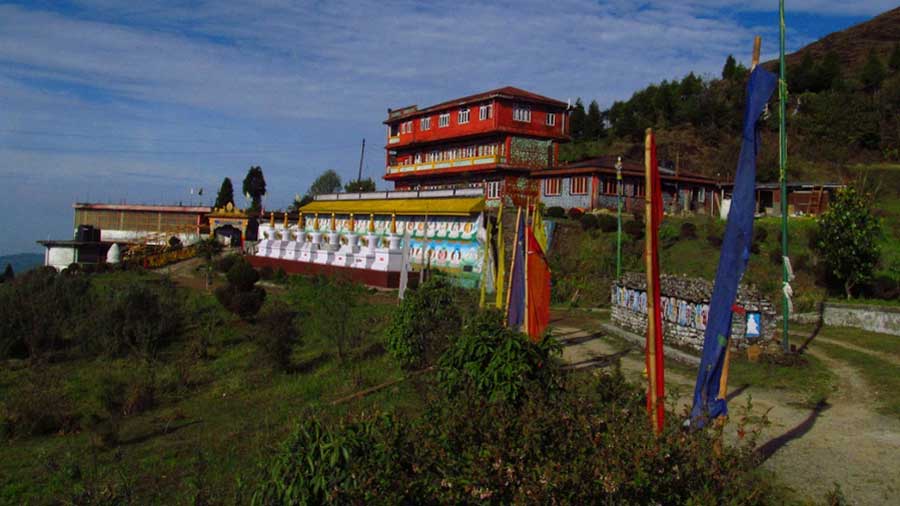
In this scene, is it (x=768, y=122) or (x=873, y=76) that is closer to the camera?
(x=768, y=122)

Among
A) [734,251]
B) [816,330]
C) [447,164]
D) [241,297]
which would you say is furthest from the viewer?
[447,164]

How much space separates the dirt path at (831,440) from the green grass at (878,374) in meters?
0.17

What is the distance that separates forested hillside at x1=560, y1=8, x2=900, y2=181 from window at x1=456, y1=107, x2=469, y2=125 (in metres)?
12.4

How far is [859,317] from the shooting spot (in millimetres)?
18484

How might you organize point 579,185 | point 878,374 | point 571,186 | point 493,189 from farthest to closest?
1. point 493,189
2. point 571,186
3. point 579,185
4. point 878,374

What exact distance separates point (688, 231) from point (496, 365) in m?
22.4

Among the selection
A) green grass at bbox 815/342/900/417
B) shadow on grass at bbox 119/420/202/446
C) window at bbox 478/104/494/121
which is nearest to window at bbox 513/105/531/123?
window at bbox 478/104/494/121

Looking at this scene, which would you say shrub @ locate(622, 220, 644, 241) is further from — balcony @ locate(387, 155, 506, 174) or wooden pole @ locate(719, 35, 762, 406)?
wooden pole @ locate(719, 35, 762, 406)

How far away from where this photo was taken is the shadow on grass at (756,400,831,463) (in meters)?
8.25

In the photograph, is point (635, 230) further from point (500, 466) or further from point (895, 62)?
point (895, 62)

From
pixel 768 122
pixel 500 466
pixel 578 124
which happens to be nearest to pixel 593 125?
pixel 578 124

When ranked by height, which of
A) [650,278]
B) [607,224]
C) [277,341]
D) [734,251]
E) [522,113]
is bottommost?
[277,341]

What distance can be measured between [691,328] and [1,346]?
17.3 m

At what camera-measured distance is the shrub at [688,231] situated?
92.6ft
